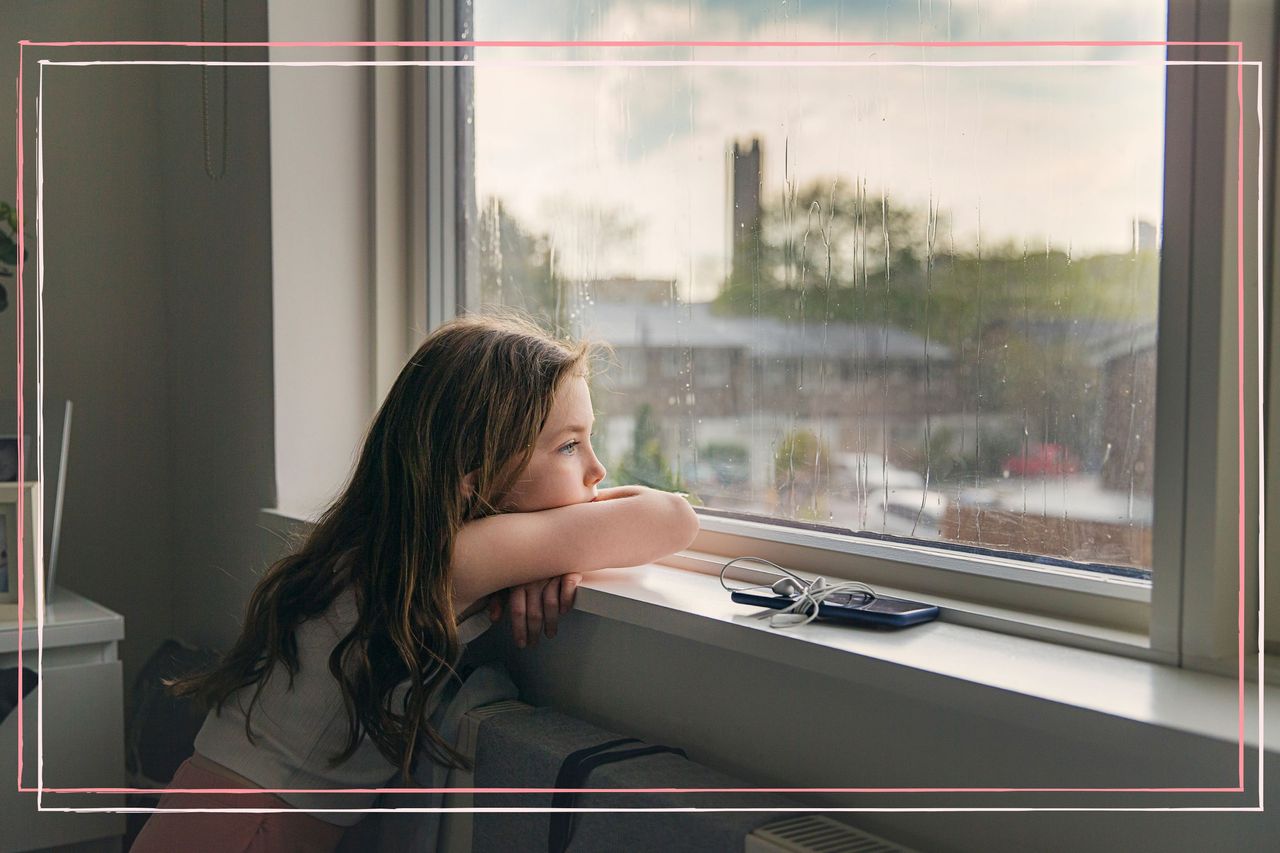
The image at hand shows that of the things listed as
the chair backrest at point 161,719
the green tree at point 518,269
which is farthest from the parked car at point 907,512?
the chair backrest at point 161,719

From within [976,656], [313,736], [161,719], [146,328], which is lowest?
[161,719]

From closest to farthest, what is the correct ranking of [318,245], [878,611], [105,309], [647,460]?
[878,611], [647,460], [318,245], [105,309]

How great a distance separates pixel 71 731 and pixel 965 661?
0.95 meters

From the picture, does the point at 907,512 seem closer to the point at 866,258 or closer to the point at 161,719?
the point at 866,258

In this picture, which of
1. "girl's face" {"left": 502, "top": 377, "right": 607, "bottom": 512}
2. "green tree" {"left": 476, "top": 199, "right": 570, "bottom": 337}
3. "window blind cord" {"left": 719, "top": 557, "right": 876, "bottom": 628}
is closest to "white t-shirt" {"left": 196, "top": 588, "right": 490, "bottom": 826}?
"girl's face" {"left": 502, "top": 377, "right": 607, "bottom": 512}

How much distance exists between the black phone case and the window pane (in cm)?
8

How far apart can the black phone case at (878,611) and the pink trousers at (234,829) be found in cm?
39

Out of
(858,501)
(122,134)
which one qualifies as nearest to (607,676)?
(858,501)

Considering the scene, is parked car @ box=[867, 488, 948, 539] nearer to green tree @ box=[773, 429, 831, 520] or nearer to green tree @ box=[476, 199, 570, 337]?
green tree @ box=[773, 429, 831, 520]

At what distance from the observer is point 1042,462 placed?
667 millimetres

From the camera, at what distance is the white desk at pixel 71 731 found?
1.06m

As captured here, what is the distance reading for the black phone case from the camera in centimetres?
64

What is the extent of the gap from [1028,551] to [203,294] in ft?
3.36

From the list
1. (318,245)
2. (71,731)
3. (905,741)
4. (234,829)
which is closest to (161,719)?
(71,731)
